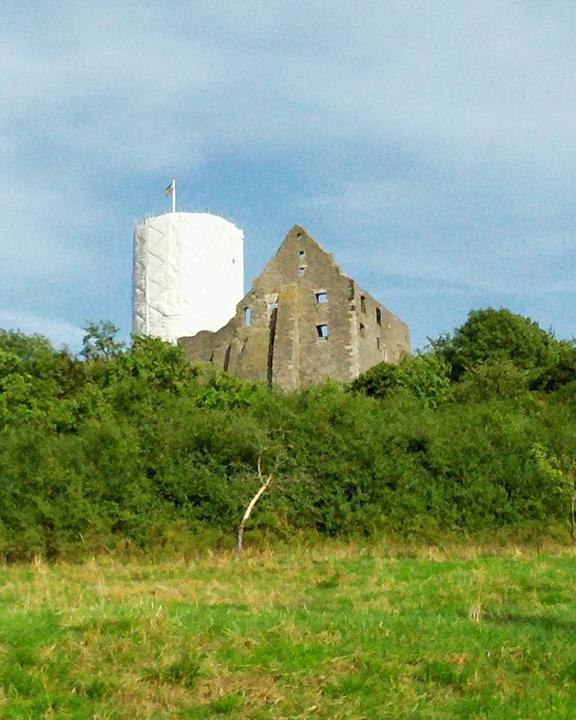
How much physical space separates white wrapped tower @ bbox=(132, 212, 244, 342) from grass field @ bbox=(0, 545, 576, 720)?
59.0 metres

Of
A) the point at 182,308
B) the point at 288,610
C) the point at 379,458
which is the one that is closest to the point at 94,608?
the point at 288,610

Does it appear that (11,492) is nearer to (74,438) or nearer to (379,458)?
(74,438)

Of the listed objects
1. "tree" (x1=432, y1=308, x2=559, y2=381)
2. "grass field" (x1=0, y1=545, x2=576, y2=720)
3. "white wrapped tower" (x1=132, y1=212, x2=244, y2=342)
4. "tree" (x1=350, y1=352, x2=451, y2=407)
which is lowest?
"grass field" (x1=0, y1=545, x2=576, y2=720)

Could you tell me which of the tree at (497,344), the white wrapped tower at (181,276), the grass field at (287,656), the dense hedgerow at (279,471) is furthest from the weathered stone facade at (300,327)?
the grass field at (287,656)

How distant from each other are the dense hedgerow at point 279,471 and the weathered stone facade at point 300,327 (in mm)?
23591

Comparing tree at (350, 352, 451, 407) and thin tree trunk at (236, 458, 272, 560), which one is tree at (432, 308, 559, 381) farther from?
thin tree trunk at (236, 458, 272, 560)

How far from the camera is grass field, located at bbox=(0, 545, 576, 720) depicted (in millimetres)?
10391

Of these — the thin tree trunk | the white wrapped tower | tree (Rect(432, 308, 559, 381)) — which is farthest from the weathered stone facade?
the thin tree trunk

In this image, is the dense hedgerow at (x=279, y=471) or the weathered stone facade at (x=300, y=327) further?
the weathered stone facade at (x=300, y=327)

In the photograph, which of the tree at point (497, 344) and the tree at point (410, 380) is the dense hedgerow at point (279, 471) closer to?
the tree at point (410, 380)

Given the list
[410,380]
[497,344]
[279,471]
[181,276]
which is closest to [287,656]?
[279,471]

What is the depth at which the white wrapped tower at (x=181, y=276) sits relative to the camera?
2970 inches

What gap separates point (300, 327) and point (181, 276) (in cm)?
1656

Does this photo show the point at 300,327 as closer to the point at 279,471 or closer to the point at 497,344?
the point at 497,344
